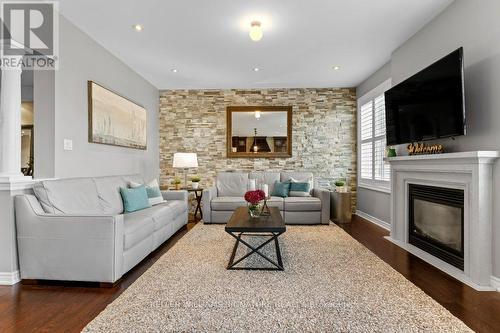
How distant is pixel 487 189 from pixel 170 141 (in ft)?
17.8

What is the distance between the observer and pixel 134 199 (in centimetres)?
391

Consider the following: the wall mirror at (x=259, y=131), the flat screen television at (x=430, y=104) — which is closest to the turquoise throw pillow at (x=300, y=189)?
the wall mirror at (x=259, y=131)

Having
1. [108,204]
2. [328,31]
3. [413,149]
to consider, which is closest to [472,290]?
[413,149]

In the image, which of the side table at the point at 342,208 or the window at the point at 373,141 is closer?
the window at the point at 373,141

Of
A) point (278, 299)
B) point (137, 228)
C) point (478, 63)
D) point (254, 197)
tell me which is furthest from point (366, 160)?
point (137, 228)

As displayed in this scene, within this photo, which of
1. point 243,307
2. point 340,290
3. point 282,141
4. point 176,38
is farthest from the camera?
point 282,141

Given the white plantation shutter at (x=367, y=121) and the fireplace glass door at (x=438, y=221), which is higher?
the white plantation shutter at (x=367, y=121)

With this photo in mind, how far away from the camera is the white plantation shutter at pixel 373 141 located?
5008mm

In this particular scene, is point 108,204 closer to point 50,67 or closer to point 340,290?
point 50,67

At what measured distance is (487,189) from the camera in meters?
2.47

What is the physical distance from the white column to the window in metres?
4.96

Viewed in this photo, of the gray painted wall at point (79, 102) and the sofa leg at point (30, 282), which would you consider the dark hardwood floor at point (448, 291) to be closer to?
the sofa leg at point (30, 282)

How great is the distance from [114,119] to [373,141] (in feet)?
14.6

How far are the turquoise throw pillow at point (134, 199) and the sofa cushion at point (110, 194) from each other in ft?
0.21
